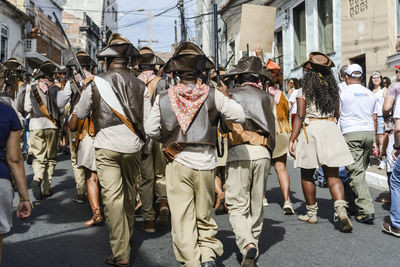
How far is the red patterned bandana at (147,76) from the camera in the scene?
5523 millimetres

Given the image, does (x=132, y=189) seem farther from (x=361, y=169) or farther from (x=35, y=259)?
(x=361, y=169)

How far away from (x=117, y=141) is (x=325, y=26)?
558 inches

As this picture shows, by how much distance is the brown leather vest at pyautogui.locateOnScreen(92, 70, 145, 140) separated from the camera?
3754mm

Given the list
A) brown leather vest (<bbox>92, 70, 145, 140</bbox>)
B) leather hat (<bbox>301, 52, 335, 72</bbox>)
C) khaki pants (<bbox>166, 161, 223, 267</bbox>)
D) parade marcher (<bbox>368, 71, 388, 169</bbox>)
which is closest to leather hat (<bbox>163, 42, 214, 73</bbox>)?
brown leather vest (<bbox>92, 70, 145, 140</bbox>)

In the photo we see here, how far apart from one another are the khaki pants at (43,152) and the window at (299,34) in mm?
13842

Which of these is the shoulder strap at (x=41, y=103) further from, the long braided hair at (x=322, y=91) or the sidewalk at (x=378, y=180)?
the sidewalk at (x=378, y=180)

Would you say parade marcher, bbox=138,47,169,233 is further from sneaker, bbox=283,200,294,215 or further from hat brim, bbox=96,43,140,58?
sneaker, bbox=283,200,294,215

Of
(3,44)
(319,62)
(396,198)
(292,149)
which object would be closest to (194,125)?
(292,149)

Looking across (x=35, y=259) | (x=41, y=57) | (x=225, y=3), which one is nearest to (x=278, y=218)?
(x=35, y=259)

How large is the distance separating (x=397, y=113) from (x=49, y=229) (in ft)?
13.5

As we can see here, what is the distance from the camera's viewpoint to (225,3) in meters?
26.4

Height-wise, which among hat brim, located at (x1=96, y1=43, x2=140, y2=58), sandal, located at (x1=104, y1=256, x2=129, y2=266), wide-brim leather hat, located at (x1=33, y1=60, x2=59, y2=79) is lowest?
sandal, located at (x1=104, y1=256, x2=129, y2=266)

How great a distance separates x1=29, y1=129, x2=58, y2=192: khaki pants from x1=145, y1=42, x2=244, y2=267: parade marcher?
3.54 m

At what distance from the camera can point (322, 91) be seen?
480 cm
